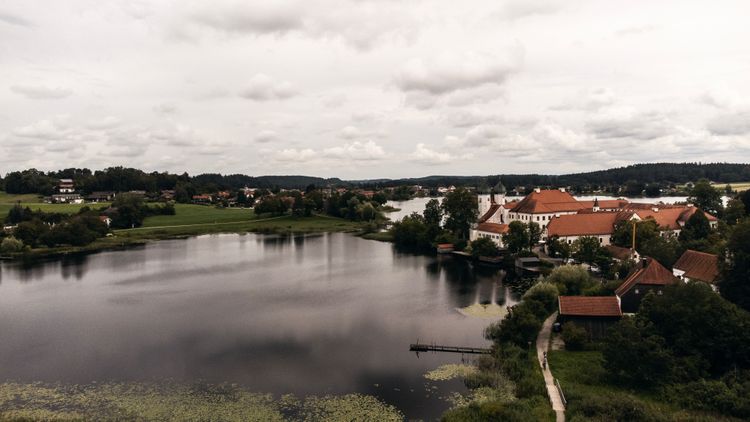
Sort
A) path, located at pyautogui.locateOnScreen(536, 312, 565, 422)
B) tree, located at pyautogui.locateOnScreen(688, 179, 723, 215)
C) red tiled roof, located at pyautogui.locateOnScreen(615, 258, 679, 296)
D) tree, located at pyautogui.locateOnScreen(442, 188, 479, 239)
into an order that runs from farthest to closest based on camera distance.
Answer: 1. tree, located at pyautogui.locateOnScreen(688, 179, 723, 215)
2. tree, located at pyautogui.locateOnScreen(442, 188, 479, 239)
3. red tiled roof, located at pyautogui.locateOnScreen(615, 258, 679, 296)
4. path, located at pyautogui.locateOnScreen(536, 312, 565, 422)

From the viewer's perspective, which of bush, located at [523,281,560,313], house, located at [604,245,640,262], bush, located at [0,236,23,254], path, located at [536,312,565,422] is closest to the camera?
path, located at [536,312,565,422]

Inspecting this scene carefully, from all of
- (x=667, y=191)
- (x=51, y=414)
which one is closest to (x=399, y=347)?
(x=51, y=414)

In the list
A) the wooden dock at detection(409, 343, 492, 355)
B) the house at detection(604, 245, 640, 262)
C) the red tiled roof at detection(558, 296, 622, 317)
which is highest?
the house at detection(604, 245, 640, 262)

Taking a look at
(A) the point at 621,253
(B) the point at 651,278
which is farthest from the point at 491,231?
(B) the point at 651,278

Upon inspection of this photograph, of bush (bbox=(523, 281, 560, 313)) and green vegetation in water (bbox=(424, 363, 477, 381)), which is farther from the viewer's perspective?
bush (bbox=(523, 281, 560, 313))

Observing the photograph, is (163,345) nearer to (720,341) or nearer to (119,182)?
(720,341)

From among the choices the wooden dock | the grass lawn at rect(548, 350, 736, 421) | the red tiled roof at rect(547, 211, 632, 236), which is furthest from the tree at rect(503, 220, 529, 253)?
the grass lawn at rect(548, 350, 736, 421)

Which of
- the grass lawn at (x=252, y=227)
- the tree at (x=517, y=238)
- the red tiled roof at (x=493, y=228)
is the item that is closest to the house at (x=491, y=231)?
the red tiled roof at (x=493, y=228)

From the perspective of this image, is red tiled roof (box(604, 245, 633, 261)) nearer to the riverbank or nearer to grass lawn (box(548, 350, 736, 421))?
grass lawn (box(548, 350, 736, 421))
